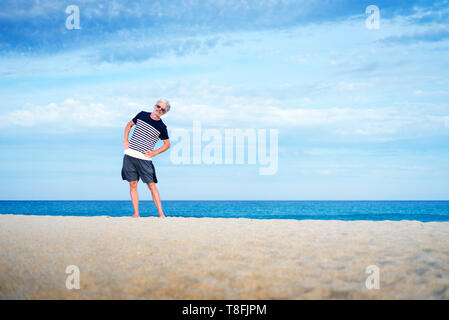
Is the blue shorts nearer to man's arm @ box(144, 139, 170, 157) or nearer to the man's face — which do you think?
man's arm @ box(144, 139, 170, 157)

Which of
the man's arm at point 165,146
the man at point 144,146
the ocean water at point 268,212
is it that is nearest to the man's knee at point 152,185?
the man at point 144,146

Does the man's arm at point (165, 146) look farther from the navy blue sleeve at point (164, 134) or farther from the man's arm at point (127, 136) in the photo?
the man's arm at point (127, 136)

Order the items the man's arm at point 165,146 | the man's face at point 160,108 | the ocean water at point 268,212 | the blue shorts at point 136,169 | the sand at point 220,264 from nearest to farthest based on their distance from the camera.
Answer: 1. the sand at point 220,264
2. the man's face at point 160,108
3. the blue shorts at point 136,169
4. the man's arm at point 165,146
5. the ocean water at point 268,212

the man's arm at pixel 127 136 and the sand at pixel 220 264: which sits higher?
the man's arm at pixel 127 136

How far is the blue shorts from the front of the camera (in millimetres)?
6449

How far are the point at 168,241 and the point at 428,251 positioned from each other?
2.68 m

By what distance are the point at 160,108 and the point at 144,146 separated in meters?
0.75

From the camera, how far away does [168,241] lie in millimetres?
3928

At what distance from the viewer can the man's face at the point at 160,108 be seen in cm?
630

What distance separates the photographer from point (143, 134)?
639cm

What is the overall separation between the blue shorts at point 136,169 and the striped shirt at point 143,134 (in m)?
0.09

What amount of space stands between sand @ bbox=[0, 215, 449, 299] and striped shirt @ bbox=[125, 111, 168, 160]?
207 centimetres
